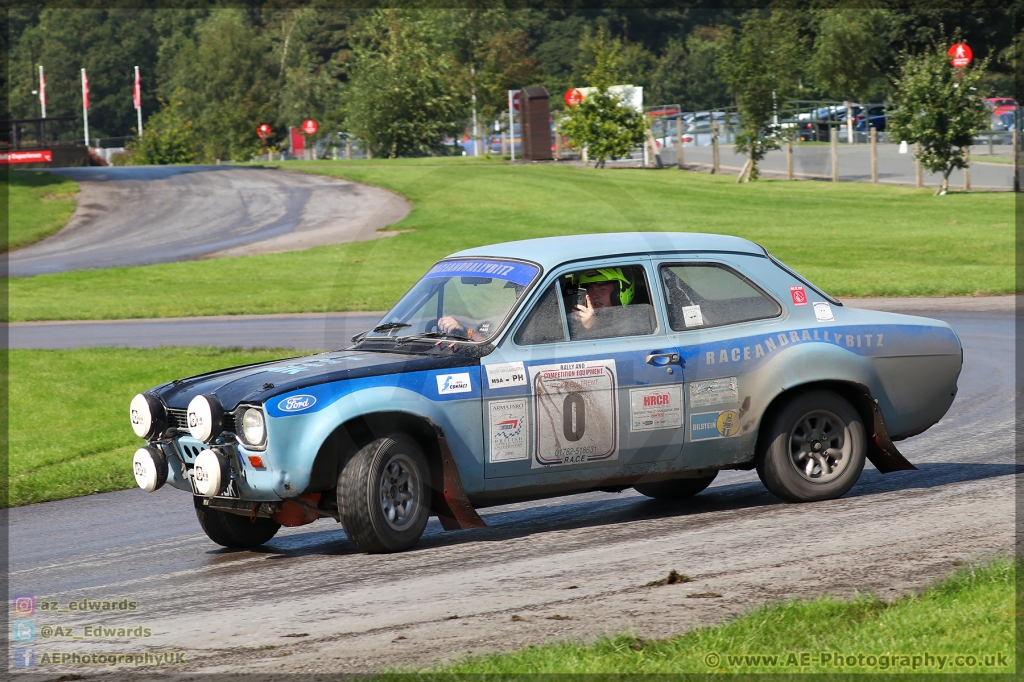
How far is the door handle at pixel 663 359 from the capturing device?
7.21m

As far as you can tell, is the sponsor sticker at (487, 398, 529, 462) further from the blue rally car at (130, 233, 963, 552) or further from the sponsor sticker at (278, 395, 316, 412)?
the sponsor sticker at (278, 395, 316, 412)

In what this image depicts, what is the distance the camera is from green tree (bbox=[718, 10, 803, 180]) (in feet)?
139

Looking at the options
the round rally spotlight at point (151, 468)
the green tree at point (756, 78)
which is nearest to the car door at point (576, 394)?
the round rally spotlight at point (151, 468)

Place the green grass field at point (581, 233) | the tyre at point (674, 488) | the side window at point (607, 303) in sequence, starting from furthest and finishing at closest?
the green grass field at point (581, 233) < the tyre at point (674, 488) < the side window at point (607, 303)

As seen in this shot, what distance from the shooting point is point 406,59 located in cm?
5134

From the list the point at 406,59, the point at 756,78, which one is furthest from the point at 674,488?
the point at 406,59

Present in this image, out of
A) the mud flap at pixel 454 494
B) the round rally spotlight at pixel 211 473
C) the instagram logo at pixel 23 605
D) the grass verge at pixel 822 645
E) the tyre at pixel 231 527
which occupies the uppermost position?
the round rally spotlight at pixel 211 473

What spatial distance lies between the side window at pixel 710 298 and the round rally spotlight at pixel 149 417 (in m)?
3.17

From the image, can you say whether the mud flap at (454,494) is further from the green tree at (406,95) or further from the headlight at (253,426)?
the green tree at (406,95)

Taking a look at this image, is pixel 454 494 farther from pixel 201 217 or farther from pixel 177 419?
pixel 201 217

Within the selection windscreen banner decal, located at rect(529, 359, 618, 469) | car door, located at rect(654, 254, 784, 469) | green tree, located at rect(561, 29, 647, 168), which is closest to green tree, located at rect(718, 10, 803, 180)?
green tree, located at rect(561, 29, 647, 168)

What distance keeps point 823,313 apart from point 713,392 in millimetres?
1052

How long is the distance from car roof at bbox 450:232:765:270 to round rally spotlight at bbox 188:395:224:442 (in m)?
2.12

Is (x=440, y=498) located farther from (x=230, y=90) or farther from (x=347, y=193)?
(x=230, y=90)
